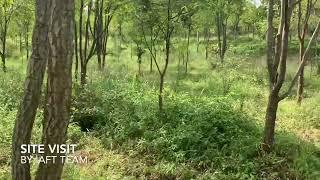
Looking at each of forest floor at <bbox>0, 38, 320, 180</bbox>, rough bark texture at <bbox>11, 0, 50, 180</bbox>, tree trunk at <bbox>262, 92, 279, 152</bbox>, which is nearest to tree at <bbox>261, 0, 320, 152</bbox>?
tree trunk at <bbox>262, 92, 279, 152</bbox>

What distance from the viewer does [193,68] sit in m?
23.7

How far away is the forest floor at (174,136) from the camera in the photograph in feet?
21.9

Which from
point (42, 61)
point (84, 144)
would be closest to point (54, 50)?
point (42, 61)

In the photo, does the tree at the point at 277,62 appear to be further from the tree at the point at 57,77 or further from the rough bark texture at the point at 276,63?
the tree at the point at 57,77

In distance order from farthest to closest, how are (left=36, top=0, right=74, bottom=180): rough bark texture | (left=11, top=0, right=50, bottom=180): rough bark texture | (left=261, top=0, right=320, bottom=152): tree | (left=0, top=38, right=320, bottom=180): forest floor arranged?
(left=0, top=38, right=320, bottom=180): forest floor < (left=261, top=0, right=320, bottom=152): tree < (left=11, top=0, right=50, bottom=180): rough bark texture < (left=36, top=0, right=74, bottom=180): rough bark texture

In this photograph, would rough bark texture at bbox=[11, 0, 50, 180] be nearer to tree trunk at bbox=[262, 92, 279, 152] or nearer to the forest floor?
the forest floor

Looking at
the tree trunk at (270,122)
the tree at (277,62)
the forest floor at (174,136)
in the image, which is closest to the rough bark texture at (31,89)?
the forest floor at (174,136)

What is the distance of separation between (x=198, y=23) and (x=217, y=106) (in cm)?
1505

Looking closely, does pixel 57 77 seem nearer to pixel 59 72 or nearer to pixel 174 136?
pixel 59 72

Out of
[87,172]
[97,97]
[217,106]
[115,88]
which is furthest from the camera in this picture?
[115,88]

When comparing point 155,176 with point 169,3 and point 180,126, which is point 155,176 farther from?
point 169,3

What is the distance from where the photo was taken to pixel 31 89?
485 cm

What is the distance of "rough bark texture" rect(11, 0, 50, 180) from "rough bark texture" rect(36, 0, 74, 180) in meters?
1.16

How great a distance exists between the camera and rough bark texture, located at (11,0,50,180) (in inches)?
185
